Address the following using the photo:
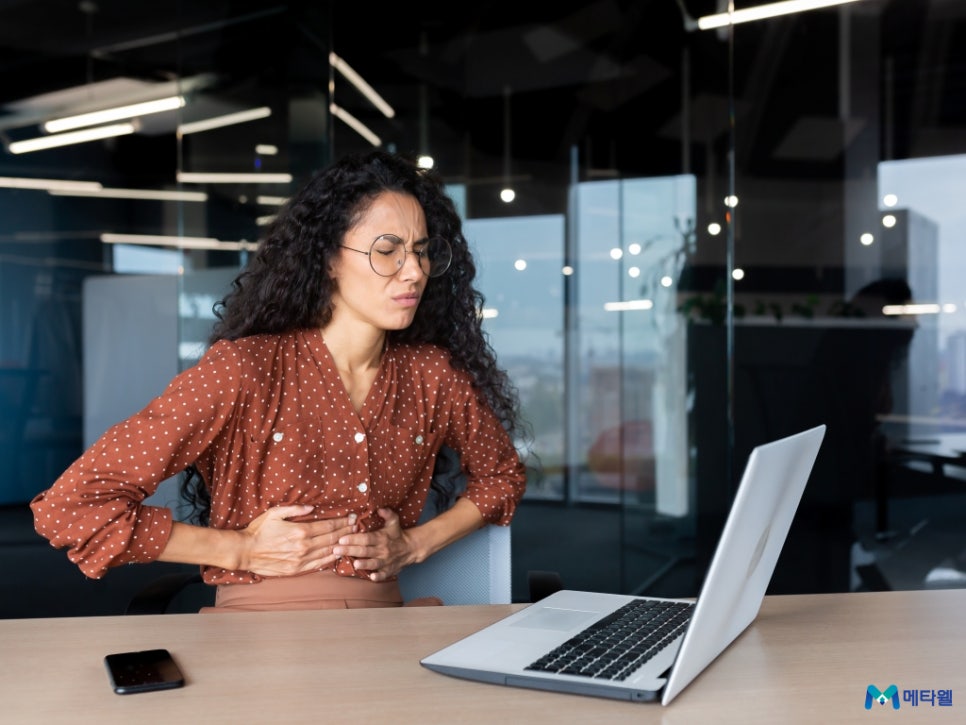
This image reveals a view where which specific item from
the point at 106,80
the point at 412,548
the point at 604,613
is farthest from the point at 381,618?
the point at 106,80

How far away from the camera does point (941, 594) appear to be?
5.36 feet

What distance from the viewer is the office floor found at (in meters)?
4.16

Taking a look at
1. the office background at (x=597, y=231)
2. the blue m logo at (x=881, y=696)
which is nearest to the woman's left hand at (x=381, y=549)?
the blue m logo at (x=881, y=696)

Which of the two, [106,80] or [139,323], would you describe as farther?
[106,80]

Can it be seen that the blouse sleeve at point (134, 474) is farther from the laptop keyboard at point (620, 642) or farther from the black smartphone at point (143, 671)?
the laptop keyboard at point (620, 642)

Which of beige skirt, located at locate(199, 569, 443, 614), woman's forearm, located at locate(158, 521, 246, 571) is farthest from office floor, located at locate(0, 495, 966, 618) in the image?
woman's forearm, located at locate(158, 521, 246, 571)

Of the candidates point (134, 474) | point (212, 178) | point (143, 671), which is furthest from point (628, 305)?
point (143, 671)

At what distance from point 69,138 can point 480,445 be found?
3.04 m

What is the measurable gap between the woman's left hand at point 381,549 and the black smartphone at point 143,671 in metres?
0.64

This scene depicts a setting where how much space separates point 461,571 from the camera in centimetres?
215

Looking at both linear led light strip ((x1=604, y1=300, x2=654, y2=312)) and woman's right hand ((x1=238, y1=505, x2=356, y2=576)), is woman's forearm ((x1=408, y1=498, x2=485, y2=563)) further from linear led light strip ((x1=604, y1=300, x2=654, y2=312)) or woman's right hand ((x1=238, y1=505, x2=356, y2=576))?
linear led light strip ((x1=604, y1=300, x2=654, y2=312))

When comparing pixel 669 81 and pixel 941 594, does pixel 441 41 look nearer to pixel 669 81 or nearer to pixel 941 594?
pixel 669 81

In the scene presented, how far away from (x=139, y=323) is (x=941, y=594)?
3.47 meters

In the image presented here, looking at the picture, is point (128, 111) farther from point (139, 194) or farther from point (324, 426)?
point (324, 426)
